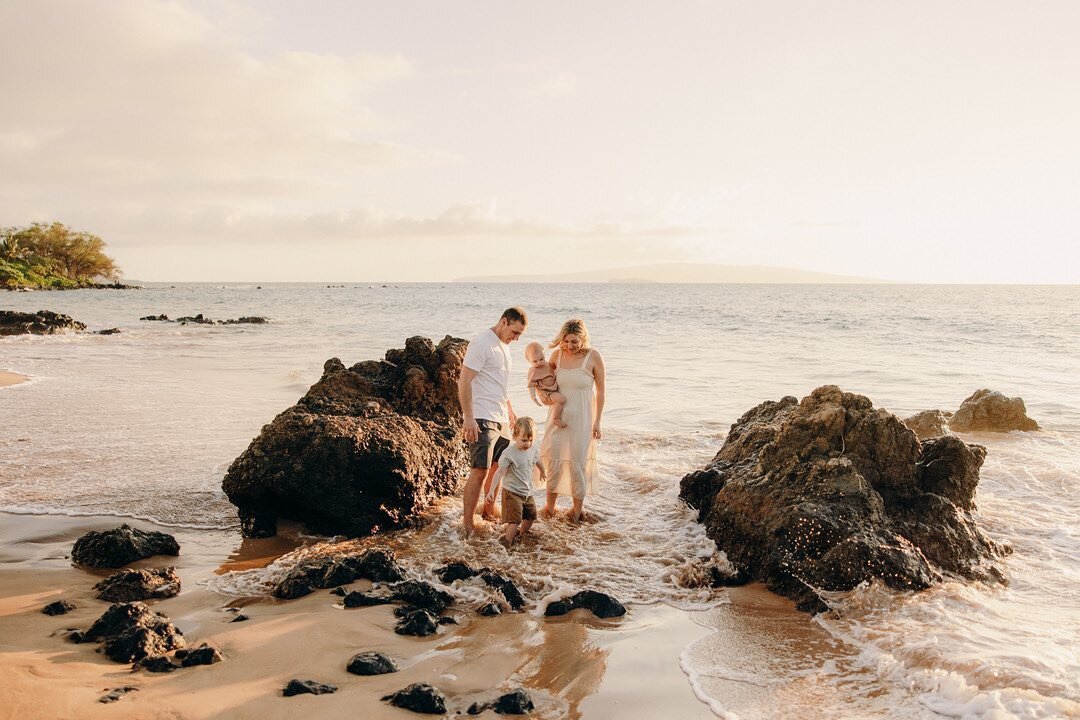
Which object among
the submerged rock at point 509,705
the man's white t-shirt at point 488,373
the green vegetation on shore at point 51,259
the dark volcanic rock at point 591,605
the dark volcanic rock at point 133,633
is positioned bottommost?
the dark volcanic rock at point 591,605

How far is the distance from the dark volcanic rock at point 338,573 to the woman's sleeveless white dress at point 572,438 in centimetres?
209

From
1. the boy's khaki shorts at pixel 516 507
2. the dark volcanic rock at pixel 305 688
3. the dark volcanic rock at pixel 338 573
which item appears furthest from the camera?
the boy's khaki shorts at pixel 516 507

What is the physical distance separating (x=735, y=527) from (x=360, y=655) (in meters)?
3.54

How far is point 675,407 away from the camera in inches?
564

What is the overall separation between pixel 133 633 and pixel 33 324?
2981cm

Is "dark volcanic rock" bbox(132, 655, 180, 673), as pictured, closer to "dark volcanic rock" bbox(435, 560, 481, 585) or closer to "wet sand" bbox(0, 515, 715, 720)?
"wet sand" bbox(0, 515, 715, 720)

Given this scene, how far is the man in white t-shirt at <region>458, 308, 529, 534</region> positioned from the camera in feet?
22.7

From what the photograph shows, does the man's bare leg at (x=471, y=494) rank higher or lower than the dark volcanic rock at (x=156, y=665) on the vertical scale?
higher

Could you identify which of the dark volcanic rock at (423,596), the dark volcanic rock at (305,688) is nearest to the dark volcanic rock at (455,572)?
the dark volcanic rock at (423,596)

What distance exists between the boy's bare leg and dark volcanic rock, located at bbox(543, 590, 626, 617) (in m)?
2.38

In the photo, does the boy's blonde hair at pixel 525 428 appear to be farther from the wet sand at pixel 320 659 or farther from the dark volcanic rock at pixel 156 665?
the dark volcanic rock at pixel 156 665

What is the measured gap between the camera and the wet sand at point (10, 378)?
1503 cm

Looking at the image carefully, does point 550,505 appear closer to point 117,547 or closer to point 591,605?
point 591,605

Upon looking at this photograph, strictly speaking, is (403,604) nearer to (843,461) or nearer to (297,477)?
(297,477)
